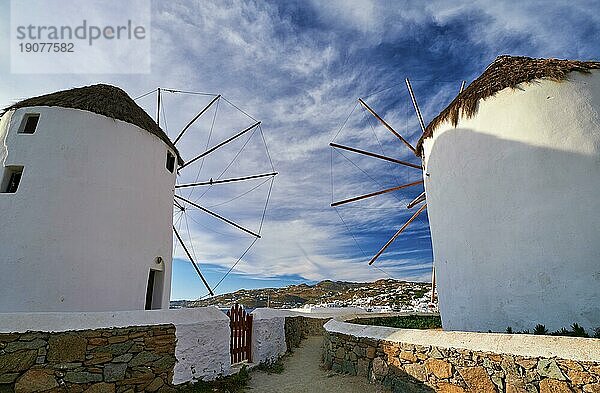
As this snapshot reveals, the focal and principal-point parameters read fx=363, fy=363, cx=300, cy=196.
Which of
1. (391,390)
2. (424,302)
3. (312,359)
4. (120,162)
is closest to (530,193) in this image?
(391,390)

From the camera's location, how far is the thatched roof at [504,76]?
298 inches

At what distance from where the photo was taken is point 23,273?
811cm

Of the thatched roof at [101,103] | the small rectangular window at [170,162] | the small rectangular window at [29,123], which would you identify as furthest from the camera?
Result: the small rectangular window at [170,162]

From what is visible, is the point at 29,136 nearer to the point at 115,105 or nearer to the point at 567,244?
the point at 115,105

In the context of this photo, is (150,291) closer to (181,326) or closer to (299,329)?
(181,326)

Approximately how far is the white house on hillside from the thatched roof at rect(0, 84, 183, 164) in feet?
0.11

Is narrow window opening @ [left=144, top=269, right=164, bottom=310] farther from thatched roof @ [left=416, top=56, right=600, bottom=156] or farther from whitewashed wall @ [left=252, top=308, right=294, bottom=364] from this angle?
thatched roof @ [left=416, top=56, right=600, bottom=156]

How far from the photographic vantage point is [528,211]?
718cm

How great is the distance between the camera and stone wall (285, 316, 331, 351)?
12898 mm

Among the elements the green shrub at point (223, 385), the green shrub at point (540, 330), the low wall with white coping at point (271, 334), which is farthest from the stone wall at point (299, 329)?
the green shrub at point (540, 330)

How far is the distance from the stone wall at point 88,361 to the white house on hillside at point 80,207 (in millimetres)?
2720

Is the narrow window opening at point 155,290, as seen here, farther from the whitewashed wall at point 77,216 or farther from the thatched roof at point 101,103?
the thatched roof at point 101,103

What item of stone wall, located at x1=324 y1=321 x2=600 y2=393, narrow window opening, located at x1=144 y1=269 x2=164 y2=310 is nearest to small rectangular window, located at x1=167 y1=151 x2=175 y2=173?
narrow window opening, located at x1=144 y1=269 x2=164 y2=310

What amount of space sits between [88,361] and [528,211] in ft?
27.6
